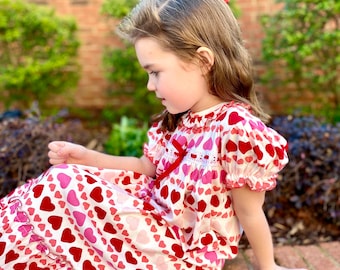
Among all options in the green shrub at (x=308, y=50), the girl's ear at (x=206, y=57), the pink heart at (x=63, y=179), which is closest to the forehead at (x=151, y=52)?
the girl's ear at (x=206, y=57)

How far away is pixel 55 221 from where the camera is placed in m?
1.89

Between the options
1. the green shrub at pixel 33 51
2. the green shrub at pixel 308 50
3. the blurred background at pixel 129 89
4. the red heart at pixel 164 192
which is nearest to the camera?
the red heart at pixel 164 192

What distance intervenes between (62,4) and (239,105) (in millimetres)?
3680

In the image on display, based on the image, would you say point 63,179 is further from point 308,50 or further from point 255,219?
point 308,50

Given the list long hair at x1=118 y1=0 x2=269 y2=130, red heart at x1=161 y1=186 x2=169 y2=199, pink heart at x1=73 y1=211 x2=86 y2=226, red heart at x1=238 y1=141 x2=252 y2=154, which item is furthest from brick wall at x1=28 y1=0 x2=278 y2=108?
pink heart at x1=73 y1=211 x2=86 y2=226

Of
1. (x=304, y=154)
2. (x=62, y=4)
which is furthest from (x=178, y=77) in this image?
(x=62, y=4)

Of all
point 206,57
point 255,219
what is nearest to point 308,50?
point 206,57

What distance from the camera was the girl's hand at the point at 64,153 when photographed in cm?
220

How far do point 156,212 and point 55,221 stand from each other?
38 centimetres

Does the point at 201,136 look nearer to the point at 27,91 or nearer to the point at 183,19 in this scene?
the point at 183,19

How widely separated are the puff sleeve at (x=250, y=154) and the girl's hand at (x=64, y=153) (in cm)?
70

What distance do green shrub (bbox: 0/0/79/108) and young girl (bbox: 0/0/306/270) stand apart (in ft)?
8.66

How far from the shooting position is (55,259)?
188 centimetres

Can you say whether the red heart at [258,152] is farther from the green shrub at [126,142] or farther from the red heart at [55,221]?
the green shrub at [126,142]
